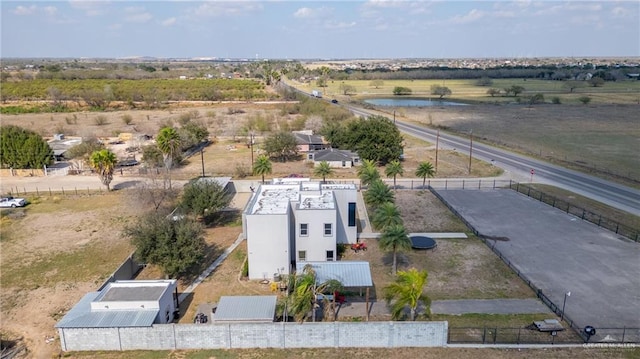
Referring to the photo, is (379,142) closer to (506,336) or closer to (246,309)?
(506,336)

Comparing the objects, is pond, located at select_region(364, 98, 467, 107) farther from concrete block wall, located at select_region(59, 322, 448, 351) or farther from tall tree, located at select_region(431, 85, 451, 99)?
concrete block wall, located at select_region(59, 322, 448, 351)

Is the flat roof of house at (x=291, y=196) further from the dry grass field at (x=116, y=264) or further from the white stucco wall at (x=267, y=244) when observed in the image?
the dry grass field at (x=116, y=264)

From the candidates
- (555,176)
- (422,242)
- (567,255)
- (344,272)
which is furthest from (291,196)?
(555,176)

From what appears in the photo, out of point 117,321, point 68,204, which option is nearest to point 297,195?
point 117,321

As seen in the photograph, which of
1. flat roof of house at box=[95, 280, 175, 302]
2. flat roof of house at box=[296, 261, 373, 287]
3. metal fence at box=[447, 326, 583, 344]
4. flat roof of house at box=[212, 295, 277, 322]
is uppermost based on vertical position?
flat roof of house at box=[95, 280, 175, 302]

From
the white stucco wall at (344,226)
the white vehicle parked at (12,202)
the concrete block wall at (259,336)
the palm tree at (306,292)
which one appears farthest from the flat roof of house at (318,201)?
the white vehicle parked at (12,202)

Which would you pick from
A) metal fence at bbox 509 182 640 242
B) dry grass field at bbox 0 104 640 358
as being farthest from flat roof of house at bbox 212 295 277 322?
metal fence at bbox 509 182 640 242

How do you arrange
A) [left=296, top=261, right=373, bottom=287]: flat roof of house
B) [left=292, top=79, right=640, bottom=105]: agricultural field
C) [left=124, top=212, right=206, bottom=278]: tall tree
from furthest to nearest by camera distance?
1. [left=292, top=79, right=640, bottom=105]: agricultural field
2. [left=124, top=212, right=206, bottom=278]: tall tree
3. [left=296, top=261, right=373, bottom=287]: flat roof of house
